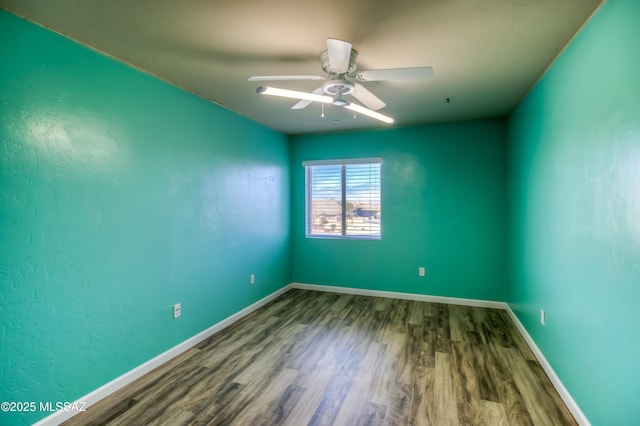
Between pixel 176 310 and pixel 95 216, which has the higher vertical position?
pixel 95 216

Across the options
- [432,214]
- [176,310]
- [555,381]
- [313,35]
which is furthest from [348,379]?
[432,214]

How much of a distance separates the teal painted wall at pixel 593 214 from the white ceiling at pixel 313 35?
10.9 inches

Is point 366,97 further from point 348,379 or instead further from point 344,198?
point 344,198

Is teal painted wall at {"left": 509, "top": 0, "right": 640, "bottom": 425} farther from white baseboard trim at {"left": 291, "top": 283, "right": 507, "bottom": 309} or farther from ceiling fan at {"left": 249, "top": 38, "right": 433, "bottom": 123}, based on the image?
white baseboard trim at {"left": 291, "top": 283, "right": 507, "bottom": 309}

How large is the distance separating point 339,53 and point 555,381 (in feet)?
8.97

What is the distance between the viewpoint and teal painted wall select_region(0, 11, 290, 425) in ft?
5.59

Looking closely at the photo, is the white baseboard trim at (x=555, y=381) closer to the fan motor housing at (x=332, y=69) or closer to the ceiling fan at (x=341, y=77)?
the ceiling fan at (x=341, y=77)

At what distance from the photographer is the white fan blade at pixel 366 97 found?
2118 mm

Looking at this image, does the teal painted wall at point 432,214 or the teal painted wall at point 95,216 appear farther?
the teal painted wall at point 432,214

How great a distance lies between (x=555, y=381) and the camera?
2230 millimetres

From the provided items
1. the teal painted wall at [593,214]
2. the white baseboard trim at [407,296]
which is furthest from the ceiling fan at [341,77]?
the white baseboard trim at [407,296]

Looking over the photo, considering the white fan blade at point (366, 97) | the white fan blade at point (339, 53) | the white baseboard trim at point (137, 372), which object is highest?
the white fan blade at point (339, 53)

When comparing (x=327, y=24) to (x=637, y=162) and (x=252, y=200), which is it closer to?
(x=637, y=162)

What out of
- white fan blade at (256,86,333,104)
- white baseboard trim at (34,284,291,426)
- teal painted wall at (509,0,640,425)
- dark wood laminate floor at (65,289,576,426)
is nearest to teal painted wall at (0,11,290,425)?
white baseboard trim at (34,284,291,426)
